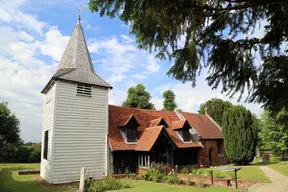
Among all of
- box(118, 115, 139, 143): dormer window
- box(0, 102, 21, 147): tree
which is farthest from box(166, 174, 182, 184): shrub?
box(0, 102, 21, 147): tree

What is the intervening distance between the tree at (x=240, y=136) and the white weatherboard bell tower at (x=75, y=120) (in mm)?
14162

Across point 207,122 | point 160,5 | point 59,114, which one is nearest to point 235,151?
point 207,122

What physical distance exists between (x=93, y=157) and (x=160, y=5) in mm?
15207

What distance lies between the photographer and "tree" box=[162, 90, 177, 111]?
4806cm

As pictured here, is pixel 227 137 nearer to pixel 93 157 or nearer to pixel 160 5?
pixel 93 157

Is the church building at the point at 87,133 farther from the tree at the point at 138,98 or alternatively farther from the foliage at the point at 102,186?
the tree at the point at 138,98

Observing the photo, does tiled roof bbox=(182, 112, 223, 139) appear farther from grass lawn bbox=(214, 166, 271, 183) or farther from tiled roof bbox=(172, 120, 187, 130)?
grass lawn bbox=(214, 166, 271, 183)

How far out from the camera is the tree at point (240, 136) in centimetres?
2366

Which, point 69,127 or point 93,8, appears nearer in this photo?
point 93,8

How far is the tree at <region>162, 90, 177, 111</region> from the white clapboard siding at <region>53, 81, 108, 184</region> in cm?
3041

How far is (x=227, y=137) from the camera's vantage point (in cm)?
2464

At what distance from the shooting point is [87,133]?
685 inches

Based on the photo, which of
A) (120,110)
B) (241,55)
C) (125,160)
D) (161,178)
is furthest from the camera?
(120,110)

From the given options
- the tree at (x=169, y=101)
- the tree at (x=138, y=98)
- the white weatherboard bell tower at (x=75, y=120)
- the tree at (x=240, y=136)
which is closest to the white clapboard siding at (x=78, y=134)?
the white weatherboard bell tower at (x=75, y=120)
